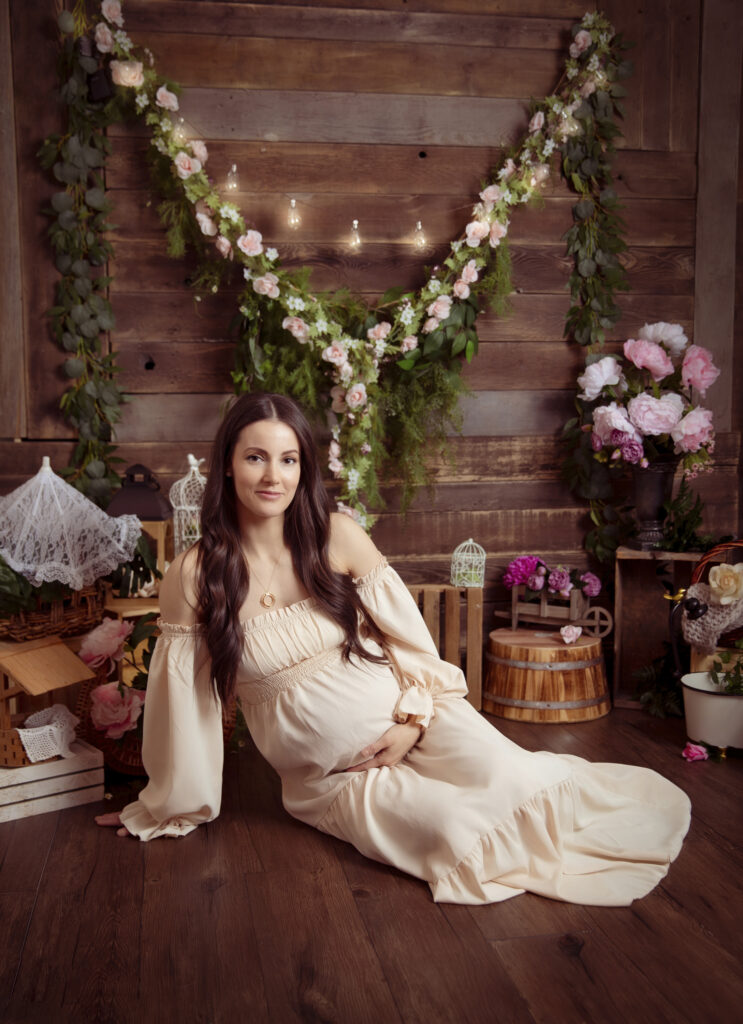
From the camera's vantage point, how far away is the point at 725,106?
3.84 m

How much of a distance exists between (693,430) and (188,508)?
191cm

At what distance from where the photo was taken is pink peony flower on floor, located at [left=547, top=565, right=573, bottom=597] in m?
3.63

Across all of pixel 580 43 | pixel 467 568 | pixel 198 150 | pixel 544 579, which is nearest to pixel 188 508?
pixel 467 568

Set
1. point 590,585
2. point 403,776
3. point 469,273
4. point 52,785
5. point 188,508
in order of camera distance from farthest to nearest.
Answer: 1. point 590,585
2. point 469,273
3. point 188,508
4. point 52,785
5. point 403,776

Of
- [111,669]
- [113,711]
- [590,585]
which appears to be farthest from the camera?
[590,585]

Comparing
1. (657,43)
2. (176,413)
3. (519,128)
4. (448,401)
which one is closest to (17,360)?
(176,413)

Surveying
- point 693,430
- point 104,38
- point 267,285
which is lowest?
point 693,430

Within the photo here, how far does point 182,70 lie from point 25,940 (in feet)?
9.96

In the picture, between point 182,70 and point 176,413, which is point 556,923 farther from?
point 182,70

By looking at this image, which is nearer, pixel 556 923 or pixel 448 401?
pixel 556 923

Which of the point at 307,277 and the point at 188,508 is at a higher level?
the point at 307,277

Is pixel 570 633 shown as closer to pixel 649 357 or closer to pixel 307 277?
pixel 649 357

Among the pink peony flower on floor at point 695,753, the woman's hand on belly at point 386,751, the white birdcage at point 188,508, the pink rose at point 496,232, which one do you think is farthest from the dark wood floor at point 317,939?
the pink rose at point 496,232

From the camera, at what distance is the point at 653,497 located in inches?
142
